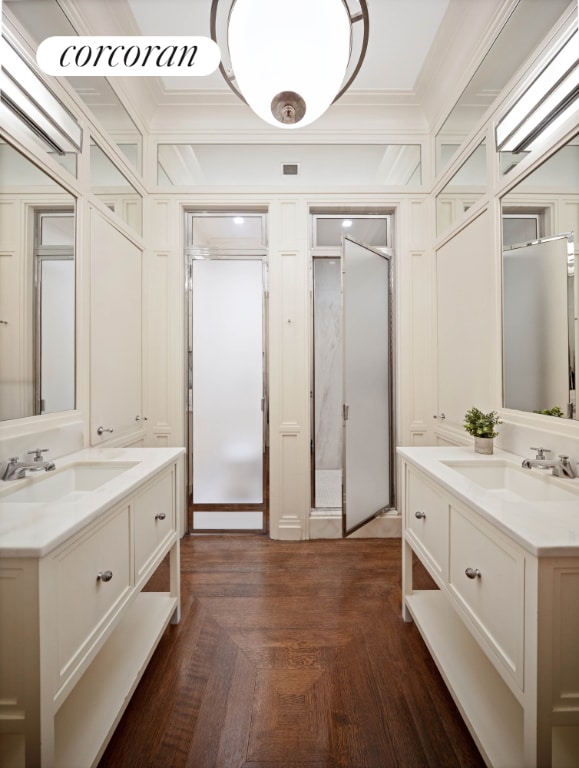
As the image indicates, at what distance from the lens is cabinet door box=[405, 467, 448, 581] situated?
135cm

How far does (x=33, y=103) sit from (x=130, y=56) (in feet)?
2.61

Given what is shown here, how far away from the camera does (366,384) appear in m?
2.74

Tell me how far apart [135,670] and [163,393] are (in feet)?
5.90

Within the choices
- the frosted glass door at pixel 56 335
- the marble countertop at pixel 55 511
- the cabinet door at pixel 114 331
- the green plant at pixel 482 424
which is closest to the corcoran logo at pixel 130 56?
the frosted glass door at pixel 56 335

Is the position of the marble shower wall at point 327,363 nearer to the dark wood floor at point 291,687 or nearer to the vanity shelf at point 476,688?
the dark wood floor at point 291,687

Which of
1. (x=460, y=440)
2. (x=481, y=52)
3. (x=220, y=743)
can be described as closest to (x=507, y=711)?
(x=220, y=743)

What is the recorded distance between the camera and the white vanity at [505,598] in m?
0.82

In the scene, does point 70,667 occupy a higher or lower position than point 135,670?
higher

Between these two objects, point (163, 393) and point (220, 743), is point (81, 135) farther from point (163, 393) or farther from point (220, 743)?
point (220, 743)

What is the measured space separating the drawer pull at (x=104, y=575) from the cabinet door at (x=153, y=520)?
0.22 m

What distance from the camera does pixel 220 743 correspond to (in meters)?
1.19

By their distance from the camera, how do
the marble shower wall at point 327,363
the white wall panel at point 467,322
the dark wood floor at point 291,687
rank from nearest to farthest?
1. the dark wood floor at point 291,687
2. the white wall panel at point 467,322
3. the marble shower wall at point 327,363

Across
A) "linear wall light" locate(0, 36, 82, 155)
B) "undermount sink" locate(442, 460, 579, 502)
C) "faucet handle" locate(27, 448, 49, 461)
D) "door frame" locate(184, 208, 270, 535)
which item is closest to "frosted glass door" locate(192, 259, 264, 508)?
"door frame" locate(184, 208, 270, 535)

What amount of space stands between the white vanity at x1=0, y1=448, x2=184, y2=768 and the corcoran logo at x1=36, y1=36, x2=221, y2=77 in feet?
4.07
